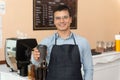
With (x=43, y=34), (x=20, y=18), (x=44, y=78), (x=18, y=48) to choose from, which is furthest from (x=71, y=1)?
(x=44, y=78)

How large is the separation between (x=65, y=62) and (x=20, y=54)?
0.59 meters

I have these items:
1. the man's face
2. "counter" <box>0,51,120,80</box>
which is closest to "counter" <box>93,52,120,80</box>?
"counter" <box>0,51,120,80</box>

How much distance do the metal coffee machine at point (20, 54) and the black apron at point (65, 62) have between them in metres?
0.48

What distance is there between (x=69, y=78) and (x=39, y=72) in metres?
0.34

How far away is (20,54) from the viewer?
229cm

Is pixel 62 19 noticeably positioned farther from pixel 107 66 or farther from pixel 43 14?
pixel 107 66

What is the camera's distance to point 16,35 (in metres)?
2.72

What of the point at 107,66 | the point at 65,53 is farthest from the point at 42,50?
the point at 107,66

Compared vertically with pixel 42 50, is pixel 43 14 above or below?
above

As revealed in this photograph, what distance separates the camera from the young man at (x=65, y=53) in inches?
72.0

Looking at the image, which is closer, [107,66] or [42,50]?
[42,50]

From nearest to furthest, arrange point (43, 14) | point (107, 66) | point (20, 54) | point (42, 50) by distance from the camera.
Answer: point (42, 50)
point (20, 54)
point (43, 14)
point (107, 66)

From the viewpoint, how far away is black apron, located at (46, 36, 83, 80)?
1.85 m

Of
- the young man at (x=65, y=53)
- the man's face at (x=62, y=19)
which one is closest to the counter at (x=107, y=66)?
the young man at (x=65, y=53)
